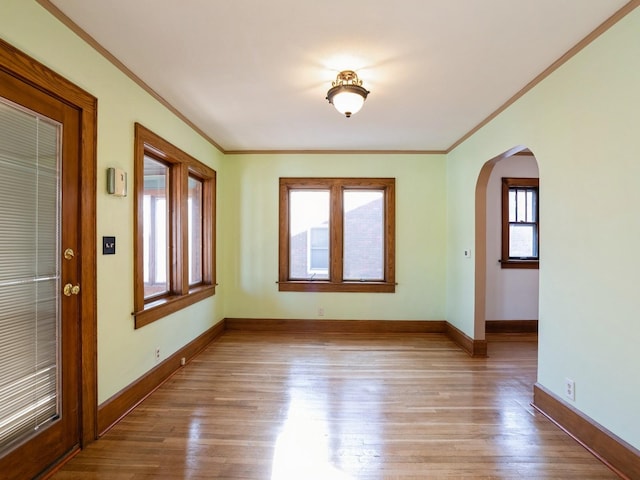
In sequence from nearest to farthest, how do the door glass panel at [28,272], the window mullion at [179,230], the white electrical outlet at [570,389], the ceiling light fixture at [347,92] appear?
the door glass panel at [28,272]
the white electrical outlet at [570,389]
the ceiling light fixture at [347,92]
the window mullion at [179,230]

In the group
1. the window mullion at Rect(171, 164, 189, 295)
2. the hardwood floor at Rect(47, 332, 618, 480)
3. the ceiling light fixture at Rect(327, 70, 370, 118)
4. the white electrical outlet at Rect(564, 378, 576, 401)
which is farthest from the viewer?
the window mullion at Rect(171, 164, 189, 295)

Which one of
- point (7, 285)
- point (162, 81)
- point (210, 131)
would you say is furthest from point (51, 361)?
point (210, 131)

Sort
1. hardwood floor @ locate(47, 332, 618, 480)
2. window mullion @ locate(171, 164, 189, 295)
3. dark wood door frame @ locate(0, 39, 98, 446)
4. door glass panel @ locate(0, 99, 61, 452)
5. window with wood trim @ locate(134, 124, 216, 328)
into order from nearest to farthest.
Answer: door glass panel @ locate(0, 99, 61, 452) < hardwood floor @ locate(47, 332, 618, 480) < dark wood door frame @ locate(0, 39, 98, 446) < window with wood trim @ locate(134, 124, 216, 328) < window mullion @ locate(171, 164, 189, 295)

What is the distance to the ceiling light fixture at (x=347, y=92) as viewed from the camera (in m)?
2.33

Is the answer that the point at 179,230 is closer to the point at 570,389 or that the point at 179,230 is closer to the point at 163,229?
the point at 163,229

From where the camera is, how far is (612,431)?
1.81 m

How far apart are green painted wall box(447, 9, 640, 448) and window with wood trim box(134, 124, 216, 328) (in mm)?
3226

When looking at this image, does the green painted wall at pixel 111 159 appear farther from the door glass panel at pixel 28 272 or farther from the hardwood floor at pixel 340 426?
the hardwood floor at pixel 340 426

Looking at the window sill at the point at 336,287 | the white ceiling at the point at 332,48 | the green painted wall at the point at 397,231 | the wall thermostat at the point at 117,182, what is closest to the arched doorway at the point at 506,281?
the green painted wall at the point at 397,231

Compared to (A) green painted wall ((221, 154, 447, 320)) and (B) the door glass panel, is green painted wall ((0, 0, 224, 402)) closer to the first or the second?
(B) the door glass panel

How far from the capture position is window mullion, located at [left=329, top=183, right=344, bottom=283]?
446 cm

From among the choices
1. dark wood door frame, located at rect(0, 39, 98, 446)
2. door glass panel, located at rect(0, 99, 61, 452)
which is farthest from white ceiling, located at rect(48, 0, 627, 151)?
door glass panel, located at rect(0, 99, 61, 452)

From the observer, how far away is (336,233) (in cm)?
448

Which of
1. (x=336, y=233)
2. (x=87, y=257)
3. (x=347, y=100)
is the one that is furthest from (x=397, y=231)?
(x=87, y=257)
